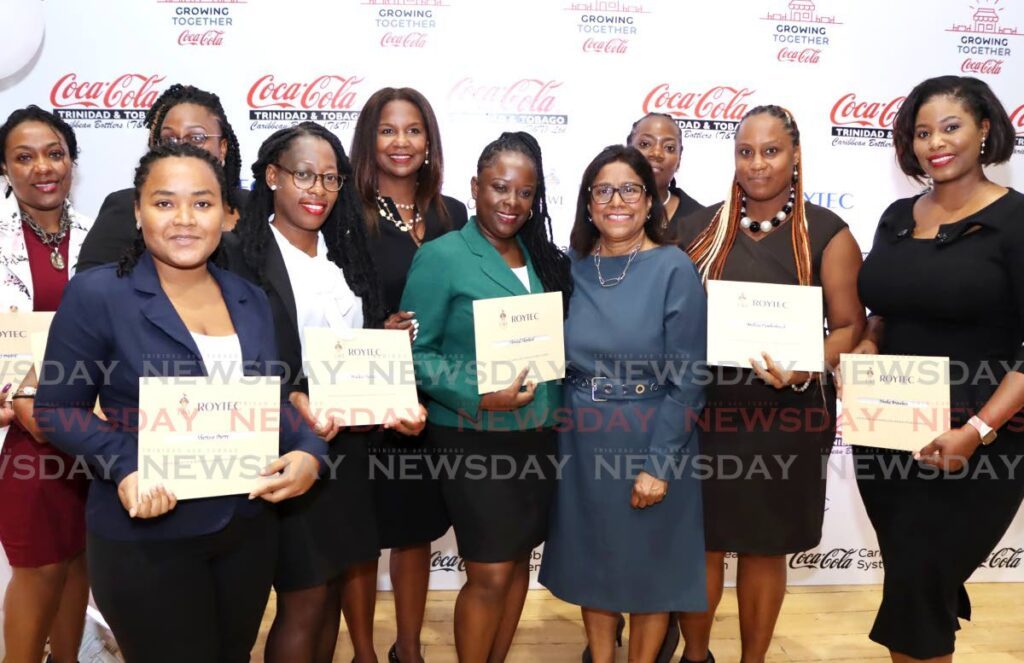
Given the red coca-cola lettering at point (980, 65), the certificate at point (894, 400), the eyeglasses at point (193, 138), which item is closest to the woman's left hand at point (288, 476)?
the eyeglasses at point (193, 138)

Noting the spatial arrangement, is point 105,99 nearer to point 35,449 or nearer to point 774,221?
point 35,449

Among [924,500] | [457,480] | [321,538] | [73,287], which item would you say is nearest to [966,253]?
[924,500]

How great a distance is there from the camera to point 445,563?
429cm

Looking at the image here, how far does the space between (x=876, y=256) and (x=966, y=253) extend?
0.90 ft

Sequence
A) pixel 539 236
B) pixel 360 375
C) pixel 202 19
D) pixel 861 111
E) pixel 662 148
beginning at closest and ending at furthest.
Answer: pixel 360 375
pixel 539 236
pixel 662 148
pixel 202 19
pixel 861 111

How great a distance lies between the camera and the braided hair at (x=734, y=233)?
2.58 m

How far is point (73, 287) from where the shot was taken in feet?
5.64

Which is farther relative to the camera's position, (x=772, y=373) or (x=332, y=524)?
(x=772, y=373)

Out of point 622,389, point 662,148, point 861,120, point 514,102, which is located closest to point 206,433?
point 622,389

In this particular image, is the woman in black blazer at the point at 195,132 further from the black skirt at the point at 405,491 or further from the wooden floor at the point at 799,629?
the wooden floor at the point at 799,629

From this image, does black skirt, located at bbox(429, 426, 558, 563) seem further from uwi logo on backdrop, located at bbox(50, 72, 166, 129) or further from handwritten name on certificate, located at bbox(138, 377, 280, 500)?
uwi logo on backdrop, located at bbox(50, 72, 166, 129)

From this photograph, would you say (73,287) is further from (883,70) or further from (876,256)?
→ (883,70)

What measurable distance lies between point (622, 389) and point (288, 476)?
3.55 feet

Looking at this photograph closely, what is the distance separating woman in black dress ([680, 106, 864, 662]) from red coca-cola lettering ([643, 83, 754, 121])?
1492 millimetres
